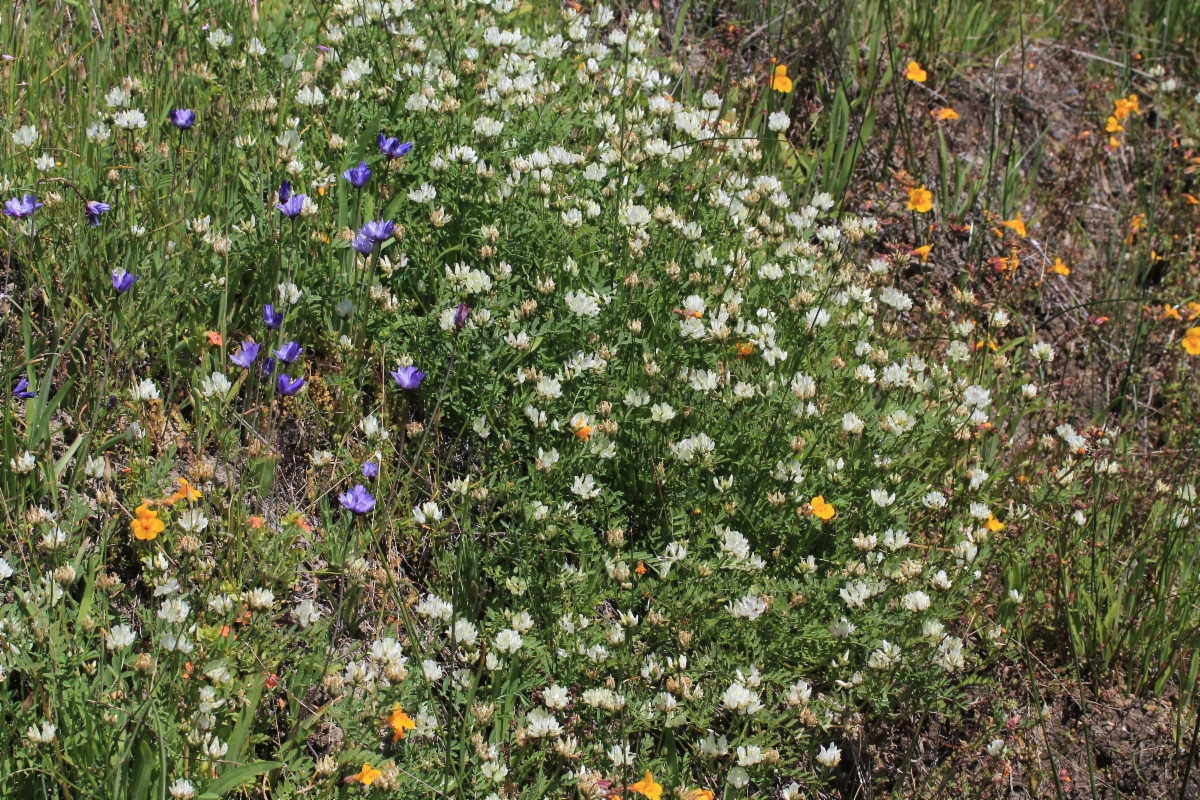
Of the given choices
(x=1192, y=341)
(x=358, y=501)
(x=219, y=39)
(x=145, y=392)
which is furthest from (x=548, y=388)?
(x=1192, y=341)

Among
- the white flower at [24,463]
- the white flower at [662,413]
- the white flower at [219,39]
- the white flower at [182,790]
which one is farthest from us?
the white flower at [219,39]

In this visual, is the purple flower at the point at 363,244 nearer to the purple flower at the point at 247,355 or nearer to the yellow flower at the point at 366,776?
the purple flower at the point at 247,355

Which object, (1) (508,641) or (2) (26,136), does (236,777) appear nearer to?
(1) (508,641)

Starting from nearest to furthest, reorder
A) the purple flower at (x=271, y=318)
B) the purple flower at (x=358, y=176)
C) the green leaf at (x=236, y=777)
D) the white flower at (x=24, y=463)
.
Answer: the green leaf at (x=236, y=777)
the white flower at (x=24, y=463)
the purple flower at (x=271, y=318)
the purple flower at (x=358, y=176)

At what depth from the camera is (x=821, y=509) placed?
2.80 metres

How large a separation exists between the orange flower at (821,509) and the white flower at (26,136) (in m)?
2.36

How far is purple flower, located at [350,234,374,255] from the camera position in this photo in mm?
2920

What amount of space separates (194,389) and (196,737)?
0.97m

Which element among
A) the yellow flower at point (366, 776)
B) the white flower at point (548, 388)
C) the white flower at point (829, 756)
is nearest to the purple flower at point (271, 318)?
the white flower at point (548, 388)

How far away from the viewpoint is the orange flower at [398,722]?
219 cm

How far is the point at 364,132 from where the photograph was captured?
342 cm

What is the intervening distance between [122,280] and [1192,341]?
4.13 m

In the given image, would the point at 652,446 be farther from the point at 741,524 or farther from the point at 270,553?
the point at 270,553

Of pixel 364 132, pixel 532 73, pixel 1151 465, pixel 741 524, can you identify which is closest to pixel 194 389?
pixel 364 132
